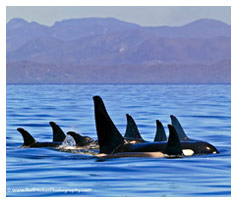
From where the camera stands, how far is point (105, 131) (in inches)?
593

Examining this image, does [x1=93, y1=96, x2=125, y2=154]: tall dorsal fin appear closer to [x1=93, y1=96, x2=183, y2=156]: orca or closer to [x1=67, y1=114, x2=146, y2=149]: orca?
[x1=93, y1=96, x2=183, y2=156]: orca

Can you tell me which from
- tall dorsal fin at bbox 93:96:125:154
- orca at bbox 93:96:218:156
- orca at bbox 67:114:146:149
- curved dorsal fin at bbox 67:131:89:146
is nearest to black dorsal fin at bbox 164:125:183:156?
orca at bbox 93:96:218:156

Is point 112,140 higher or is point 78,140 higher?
point 112,140

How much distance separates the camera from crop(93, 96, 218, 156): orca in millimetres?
14898

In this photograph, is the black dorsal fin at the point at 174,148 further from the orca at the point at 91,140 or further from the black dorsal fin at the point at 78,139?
the black dorsal fin at the point at 78,139

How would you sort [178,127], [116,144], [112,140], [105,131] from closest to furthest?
[105,131], [112,140], [116,144], [178,127]

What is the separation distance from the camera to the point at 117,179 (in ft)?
41.5

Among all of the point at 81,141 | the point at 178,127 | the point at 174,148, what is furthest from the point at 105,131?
the point at 178,127

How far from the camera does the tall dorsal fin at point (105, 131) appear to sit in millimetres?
14859

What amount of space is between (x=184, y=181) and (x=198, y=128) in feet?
41.7

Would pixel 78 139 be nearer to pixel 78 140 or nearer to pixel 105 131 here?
pixel 78 140

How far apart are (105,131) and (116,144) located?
51 centimetres

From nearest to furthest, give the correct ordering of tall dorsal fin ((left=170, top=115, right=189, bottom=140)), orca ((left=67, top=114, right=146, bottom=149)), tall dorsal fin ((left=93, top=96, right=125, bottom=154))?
1. tall dorsal fin ((left=93, top=96, right=125, bottom=154))
2. tall dorsal fin ((left=170, top=115, right=189, bottom=140))
3. orca ((left=67, top=114, right=146, bottom=149))
